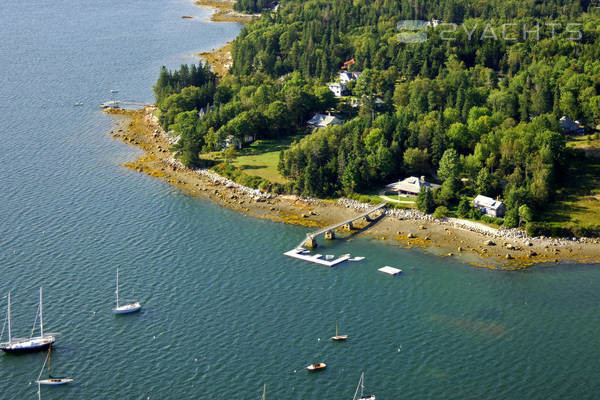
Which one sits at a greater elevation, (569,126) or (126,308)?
(569,126)

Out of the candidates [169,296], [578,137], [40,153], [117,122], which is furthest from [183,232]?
[578,137]

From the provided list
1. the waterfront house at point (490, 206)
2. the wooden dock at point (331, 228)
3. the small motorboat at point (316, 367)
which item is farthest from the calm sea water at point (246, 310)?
the waterfront house at point (490, 206)

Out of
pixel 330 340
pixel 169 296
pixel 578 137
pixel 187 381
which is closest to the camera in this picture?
pixel 187 381

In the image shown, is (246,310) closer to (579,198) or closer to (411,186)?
(411,186)

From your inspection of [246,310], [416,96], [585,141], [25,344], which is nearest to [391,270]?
[246,310]

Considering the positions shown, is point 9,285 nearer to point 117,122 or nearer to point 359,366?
point 359,366

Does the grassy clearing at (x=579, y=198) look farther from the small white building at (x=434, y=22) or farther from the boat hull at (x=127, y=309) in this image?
the small white building at (x=434, y=22)

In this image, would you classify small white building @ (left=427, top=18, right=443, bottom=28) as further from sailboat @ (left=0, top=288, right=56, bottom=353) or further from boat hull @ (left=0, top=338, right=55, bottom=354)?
boat hull @ (left=0, top=338, right=55, bottom=354)
